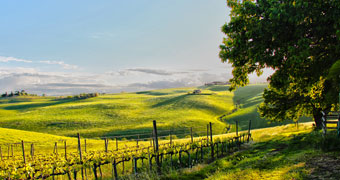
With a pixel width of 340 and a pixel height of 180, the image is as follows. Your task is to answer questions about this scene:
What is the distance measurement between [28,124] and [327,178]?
312 ft

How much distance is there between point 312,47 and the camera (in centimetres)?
1479

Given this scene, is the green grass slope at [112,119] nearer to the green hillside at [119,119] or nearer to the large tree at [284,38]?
the green hillside at [119,119]

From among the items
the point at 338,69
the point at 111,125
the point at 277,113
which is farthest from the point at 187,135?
the point at 338,69

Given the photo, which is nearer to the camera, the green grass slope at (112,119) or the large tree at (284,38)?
the large tree at (284,38)

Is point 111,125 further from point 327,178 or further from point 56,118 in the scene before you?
point 327,178

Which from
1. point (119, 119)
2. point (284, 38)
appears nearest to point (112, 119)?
point (119, 119)

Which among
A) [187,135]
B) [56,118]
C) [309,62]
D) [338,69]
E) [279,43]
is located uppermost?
[279,43]

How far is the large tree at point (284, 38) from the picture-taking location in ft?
43.1

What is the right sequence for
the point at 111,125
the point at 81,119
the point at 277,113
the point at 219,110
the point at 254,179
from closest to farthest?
the point at 254,179
the point at 277,113
the point at 111,125
the point at 81,119
the point at 219,110

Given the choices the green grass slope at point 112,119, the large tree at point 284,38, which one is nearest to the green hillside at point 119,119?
the green grass slope at point 112,119

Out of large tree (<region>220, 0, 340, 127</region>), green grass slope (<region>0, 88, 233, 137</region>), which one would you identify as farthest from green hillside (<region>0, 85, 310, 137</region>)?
large tree (<region>220, 0, 340, 127</region>)

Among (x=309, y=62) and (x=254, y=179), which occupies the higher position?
(x=309, y=62)

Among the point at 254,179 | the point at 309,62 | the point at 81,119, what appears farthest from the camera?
the point at 81,119

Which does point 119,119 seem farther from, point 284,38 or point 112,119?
point 284,38
